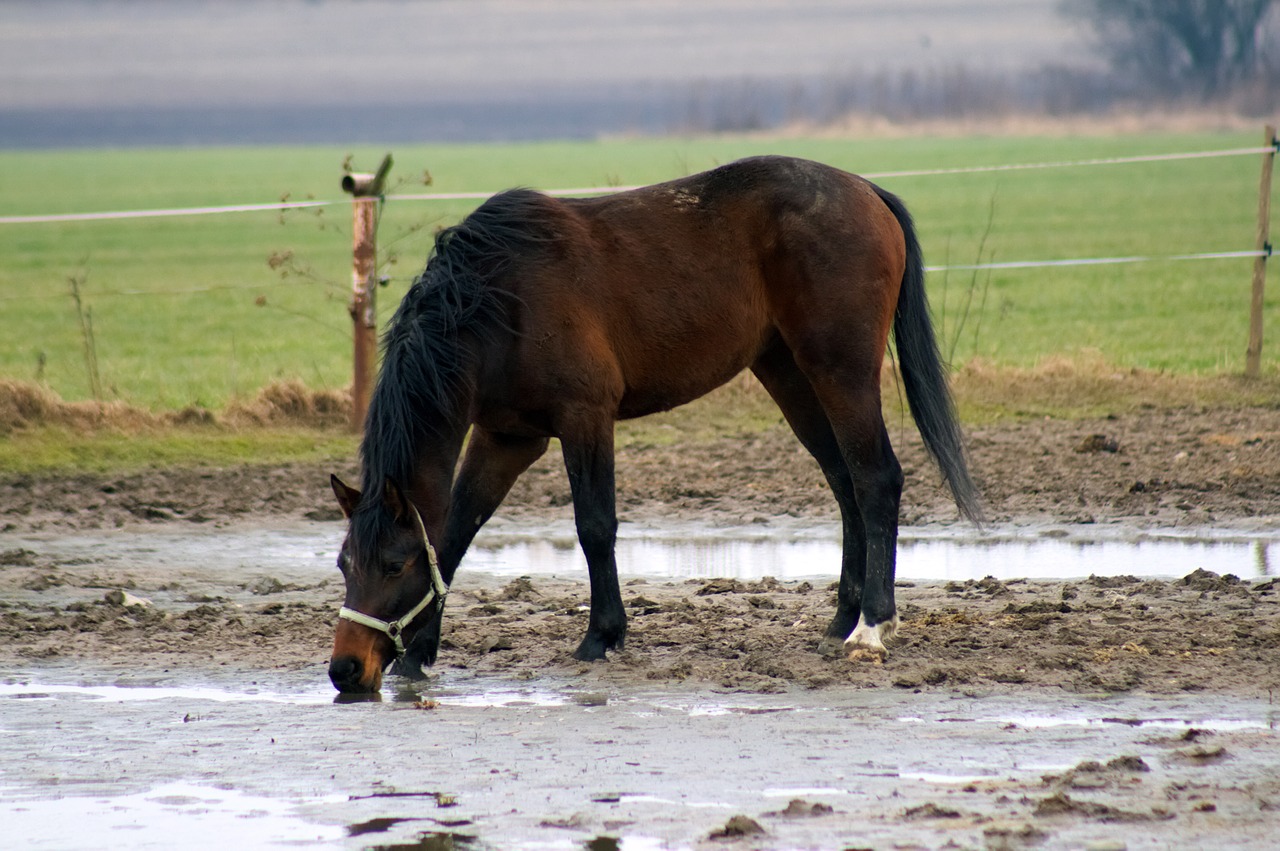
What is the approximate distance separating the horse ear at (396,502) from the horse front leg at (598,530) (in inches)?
27.4

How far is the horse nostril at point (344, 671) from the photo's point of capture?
510 centimetres

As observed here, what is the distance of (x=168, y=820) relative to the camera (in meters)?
3.93

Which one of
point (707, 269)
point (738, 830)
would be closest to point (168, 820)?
point (738, 830)

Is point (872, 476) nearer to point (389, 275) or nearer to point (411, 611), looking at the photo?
point (411, 611)

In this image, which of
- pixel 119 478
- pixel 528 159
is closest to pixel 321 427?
pixel 119 478

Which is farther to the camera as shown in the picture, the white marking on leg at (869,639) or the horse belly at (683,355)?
the horse belly at (683,355)

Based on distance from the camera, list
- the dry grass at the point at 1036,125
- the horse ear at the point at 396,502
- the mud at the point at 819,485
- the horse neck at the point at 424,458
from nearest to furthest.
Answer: the horse ear at the point at 396,502 → the horse neck at the point at 424,458 → the mud at the point at 819,485 → the dry grass at the point at 1036,125

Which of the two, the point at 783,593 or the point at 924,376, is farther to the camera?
the point at 783,593

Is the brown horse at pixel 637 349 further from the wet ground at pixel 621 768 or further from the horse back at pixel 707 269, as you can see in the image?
the wet ground at pixel 621 768

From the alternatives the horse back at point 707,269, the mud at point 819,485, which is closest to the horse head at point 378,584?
the horse back at point 707,269

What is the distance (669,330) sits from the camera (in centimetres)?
592

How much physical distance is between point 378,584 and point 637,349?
1.42 meters

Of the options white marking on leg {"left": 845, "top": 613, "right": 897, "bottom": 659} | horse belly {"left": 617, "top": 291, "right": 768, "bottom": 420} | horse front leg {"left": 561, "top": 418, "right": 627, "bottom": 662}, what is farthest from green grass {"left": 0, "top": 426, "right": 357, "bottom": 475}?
white marking on leg {"left": 845, "top": 613, "right": 897, "bottom": 659}

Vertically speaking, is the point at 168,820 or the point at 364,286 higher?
the point at 364,286
